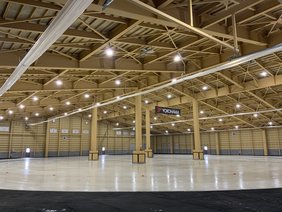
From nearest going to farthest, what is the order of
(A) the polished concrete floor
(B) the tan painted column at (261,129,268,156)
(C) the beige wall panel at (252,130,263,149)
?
1. (A) the polished concrete floor
2. (B) the tan painted column at (261,129,268,156)
3. (C) the beige wall panel at (252,130,263,149)

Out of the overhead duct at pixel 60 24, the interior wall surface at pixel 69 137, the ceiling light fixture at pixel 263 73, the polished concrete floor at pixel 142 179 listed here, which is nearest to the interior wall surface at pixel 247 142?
the ceiling light fixture at pixel 263 73

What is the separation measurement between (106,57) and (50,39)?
7467 millimetres

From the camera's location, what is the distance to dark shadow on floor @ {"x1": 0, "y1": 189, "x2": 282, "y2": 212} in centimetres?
641

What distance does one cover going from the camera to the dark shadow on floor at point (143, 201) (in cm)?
641

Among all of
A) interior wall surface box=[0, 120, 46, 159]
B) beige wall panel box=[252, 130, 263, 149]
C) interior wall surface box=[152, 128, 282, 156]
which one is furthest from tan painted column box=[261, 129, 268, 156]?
interior wall surface box=[0, 120, 46, 159]

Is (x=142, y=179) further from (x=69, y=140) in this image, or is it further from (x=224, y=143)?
(x=224, y=143)

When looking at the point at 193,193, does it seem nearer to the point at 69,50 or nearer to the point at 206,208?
the point at 206,208

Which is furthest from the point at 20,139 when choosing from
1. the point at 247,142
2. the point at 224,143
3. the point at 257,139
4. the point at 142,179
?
the point at 257,139

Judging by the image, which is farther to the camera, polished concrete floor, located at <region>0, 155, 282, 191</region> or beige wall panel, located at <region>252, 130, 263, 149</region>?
beige wall panel, located at <region>252, 130, 263, 149</region>

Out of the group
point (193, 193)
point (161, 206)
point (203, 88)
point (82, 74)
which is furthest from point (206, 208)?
point (203, 88)

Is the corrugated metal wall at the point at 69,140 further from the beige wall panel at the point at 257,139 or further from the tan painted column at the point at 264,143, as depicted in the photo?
the tan painted column at the point at 264,143

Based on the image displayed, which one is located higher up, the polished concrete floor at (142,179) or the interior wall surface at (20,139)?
the interior wall surface at (20,139)

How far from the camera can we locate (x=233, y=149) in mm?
46375

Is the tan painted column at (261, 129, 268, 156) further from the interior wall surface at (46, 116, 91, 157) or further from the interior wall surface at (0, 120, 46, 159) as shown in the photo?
the interior wall surface at (0, 120, 46, 159)
